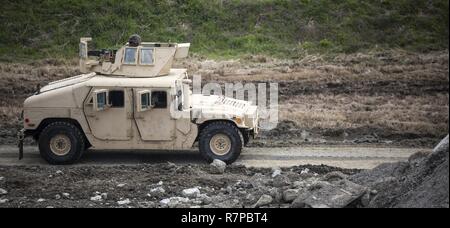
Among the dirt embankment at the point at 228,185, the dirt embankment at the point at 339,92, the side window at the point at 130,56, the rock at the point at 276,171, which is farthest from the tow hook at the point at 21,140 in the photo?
the rock at the point at 276,171

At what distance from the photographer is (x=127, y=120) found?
1462 cm

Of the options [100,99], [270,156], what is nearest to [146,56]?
[100,99]

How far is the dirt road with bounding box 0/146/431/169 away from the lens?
1510cm

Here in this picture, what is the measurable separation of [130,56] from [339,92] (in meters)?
8.59

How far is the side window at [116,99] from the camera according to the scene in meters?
14.6

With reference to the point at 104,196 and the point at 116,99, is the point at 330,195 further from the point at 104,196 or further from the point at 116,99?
the point at 116,99

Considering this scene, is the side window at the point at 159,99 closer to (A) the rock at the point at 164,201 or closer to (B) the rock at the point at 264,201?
(A) the rock at the point at 164,201

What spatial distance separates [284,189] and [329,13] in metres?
18.9

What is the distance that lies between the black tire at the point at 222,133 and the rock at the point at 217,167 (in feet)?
1.35

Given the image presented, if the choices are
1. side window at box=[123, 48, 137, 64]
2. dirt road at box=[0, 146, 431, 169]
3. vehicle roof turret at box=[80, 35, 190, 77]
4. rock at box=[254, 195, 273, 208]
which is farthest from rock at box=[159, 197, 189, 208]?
side window at box=[123, 48, 137, 64]

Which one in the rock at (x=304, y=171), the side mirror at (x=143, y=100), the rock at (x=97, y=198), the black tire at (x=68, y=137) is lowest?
the rock at (x=97, y=198)

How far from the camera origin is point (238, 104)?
607 inches
